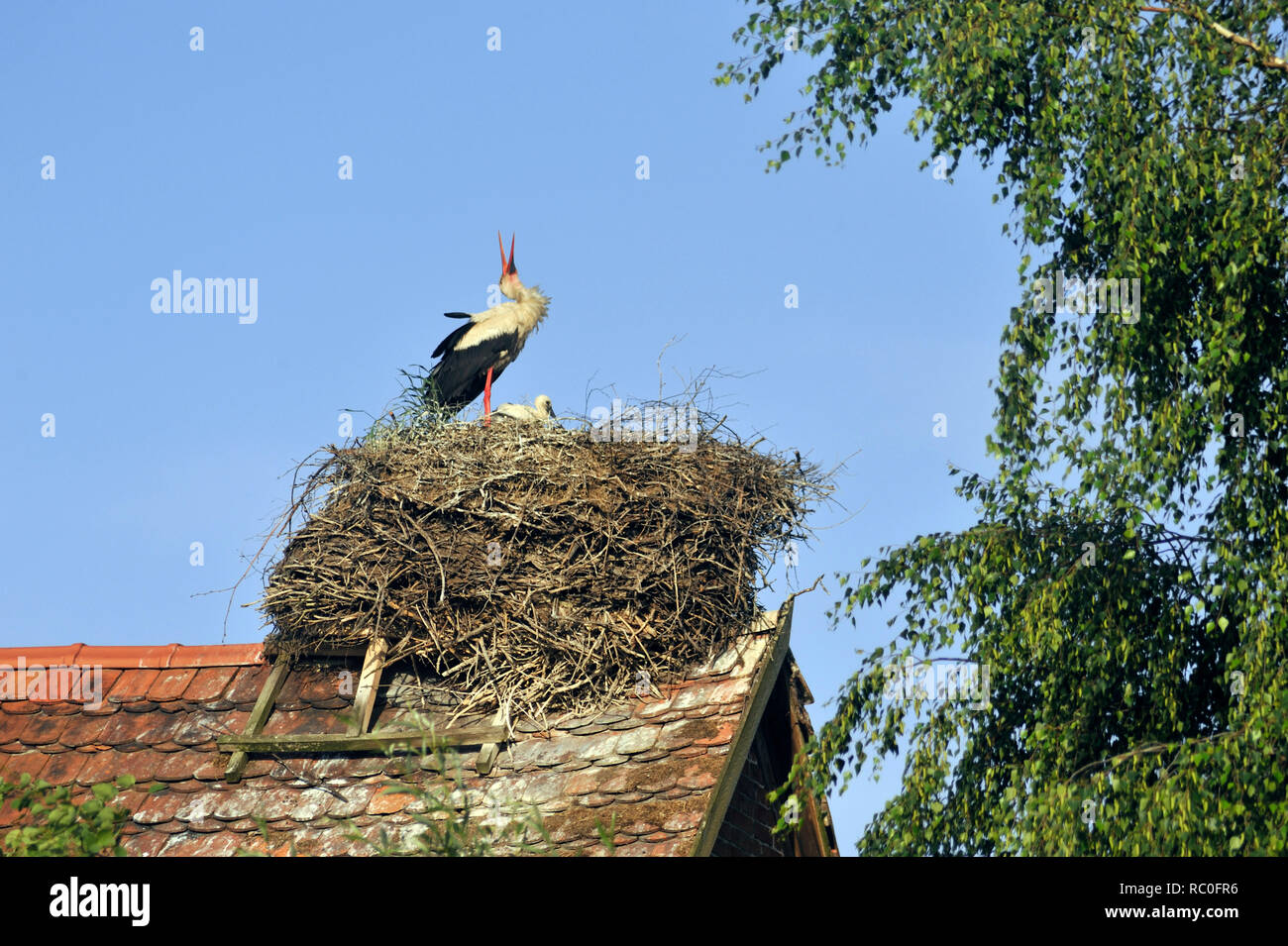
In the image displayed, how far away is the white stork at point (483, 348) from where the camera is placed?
39.5 feet

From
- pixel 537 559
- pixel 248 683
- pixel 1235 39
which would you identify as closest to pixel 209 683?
pixel 248 683

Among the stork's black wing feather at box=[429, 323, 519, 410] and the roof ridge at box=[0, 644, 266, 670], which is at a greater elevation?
the stork's black wing feather at box=[429, 323, 519, 410]

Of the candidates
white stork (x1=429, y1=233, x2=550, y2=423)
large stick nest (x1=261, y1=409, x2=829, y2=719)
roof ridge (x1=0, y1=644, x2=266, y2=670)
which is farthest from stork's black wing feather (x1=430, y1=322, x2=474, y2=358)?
roof ridge (x1=0, y1=644, x2=266, y2=670)

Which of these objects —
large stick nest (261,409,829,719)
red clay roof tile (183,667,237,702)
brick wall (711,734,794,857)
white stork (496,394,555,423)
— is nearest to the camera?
brick wall (711,734,794,857)

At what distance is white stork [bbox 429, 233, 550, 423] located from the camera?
1203 cm

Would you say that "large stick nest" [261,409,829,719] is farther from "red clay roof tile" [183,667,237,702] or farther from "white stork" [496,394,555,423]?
"white stork" [496,394,555,423]

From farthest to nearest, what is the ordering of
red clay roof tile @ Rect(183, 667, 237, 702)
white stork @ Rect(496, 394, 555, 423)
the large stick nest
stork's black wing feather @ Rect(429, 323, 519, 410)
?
stork's black wing feather @ Rect(429, 323, 519, 410) → white stork @ Rect(496, 394, 555, 423) → red clay roof tile @ Rect(183, 667, 237, 702) → the large stick nest

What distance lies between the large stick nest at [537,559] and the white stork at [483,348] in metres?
3.10

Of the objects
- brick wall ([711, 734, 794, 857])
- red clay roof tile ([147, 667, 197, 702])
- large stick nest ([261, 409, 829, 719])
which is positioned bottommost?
brick wall ([711, 734, 794, 857])

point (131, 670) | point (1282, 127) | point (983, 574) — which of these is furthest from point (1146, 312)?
point (131, 670)

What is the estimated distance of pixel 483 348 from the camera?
1218 cm

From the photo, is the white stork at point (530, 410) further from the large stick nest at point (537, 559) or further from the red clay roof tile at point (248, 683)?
the red clay roof tile at point (248, 683)

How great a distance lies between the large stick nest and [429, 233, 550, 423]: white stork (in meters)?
3.10
